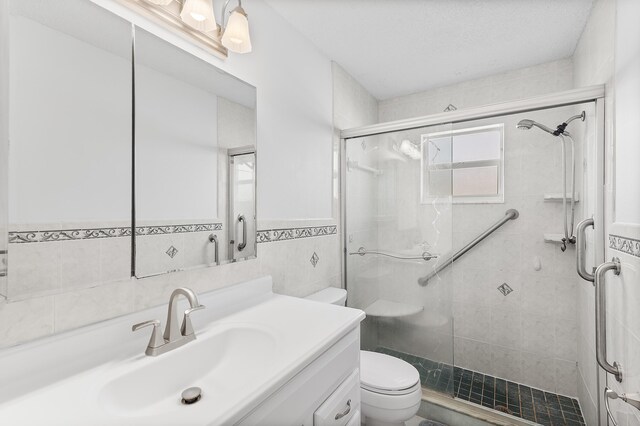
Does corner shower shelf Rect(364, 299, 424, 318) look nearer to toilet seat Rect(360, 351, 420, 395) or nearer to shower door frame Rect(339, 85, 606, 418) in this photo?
toilet seat Rect(360, 351, 420, 395)

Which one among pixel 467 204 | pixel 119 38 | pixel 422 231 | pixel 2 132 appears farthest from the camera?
pixel 467 204

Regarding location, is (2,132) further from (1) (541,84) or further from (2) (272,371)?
(1) (541,84)

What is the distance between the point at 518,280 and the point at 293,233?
1.71 metres

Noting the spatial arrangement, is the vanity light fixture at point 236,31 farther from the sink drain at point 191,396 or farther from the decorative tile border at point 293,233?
the sink drain at point 191,396

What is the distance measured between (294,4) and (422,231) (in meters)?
1.50

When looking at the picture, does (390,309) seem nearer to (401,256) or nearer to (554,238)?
(401,256)

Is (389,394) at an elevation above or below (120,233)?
below

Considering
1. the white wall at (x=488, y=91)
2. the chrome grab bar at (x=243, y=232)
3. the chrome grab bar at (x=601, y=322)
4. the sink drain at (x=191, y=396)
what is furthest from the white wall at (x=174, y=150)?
the white wall at (x=488, y=91)

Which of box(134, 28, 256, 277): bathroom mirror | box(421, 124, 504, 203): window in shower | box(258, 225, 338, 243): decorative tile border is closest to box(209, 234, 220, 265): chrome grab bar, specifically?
box(134, 28, 256, 277): bathroom mirror

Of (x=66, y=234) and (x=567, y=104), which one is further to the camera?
(x=567, y=104)

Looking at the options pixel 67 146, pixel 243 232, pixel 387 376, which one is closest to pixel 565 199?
pixel 387 376

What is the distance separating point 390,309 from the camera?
81.9 inches

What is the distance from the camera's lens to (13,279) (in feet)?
2.38

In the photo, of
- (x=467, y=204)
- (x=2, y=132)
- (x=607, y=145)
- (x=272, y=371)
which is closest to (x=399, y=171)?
(x=467, y=204)
